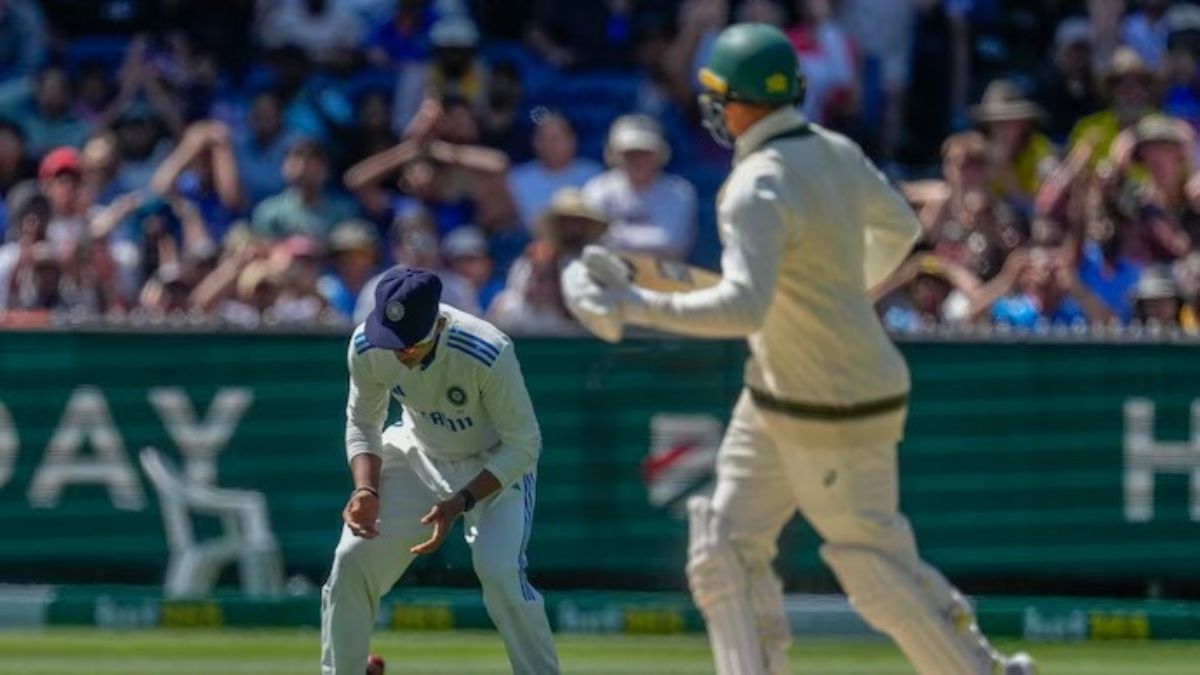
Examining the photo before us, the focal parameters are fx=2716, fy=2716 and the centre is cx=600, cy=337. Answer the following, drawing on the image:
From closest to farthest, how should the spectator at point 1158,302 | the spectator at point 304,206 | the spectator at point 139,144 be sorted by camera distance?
the spectator at point 1158,302 → the spectator at point 304,206 → the spectator at point 139,144

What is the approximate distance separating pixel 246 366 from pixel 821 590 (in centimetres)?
311

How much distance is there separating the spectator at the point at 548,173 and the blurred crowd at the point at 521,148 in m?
0.02

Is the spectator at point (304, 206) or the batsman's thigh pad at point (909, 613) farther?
the spectator at point (304, 206)

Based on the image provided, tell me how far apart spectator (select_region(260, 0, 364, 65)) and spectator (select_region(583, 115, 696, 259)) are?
302cm

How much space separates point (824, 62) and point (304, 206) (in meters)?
3.37

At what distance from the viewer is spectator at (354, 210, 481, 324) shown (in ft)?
47.9

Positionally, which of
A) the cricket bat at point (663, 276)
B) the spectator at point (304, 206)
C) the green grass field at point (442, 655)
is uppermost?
the cricket bat at point (663, 276)

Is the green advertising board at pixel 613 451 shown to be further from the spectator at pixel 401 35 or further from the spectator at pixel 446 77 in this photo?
the spectator at pixel 401 35

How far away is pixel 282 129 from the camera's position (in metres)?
17.1

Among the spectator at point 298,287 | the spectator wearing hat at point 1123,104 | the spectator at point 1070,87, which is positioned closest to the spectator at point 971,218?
the spectator wearing hat at point 1123,104

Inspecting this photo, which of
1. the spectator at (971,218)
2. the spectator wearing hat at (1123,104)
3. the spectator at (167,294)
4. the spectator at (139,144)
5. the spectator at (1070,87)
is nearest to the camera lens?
the spectator at (971,218)

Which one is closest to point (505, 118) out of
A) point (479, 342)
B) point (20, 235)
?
point (20, 235)

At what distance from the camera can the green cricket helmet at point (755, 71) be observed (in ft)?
27.2

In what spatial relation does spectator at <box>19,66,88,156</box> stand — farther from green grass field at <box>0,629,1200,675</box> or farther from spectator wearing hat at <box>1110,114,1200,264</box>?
spectator wearing hat at <box>1110,114,1200,264</box>
